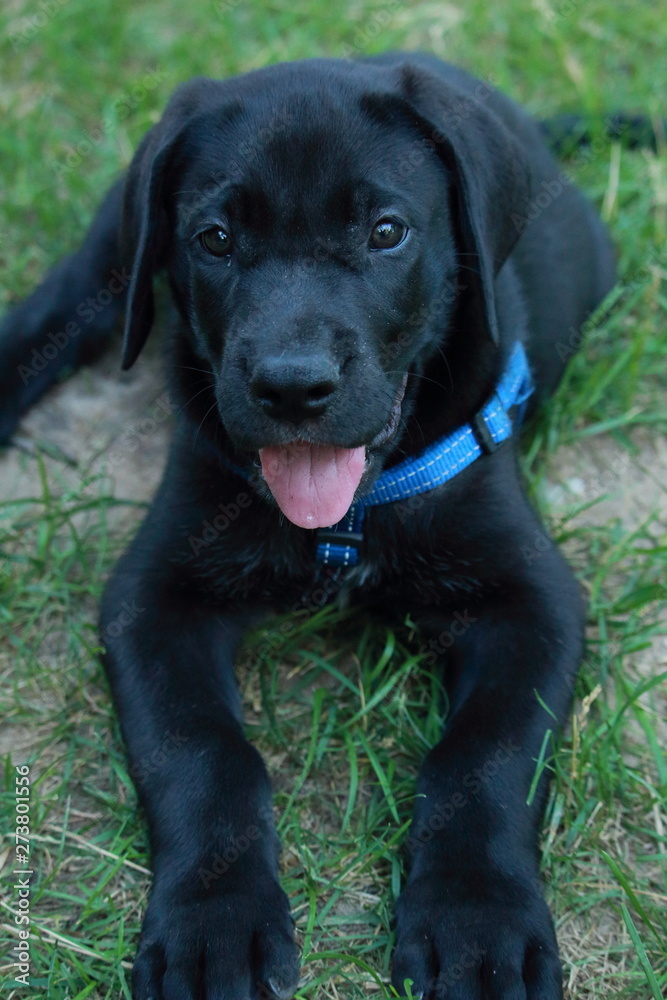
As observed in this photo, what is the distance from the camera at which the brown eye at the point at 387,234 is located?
83.7 inches

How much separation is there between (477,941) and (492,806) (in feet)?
0.85

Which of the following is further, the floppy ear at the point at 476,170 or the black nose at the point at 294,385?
the floppy ear at the point at 476,170

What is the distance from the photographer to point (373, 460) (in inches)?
86.5

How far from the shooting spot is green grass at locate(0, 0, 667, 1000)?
6.76 feet

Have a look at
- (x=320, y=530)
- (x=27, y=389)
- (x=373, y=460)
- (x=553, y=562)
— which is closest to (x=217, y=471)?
(x=320, y=530)

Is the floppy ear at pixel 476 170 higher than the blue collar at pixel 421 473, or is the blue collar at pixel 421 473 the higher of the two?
the floppy ear at pixel 476 170

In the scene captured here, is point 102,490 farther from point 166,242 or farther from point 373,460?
point 373,460

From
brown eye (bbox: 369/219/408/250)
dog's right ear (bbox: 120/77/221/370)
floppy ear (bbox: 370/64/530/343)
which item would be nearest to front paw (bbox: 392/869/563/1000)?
floppy ear (bbox: 370/64/530/343)

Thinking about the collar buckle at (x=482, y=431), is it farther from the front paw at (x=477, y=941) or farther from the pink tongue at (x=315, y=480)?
the front paw at (x=477, y=941)

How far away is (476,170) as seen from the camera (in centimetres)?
221

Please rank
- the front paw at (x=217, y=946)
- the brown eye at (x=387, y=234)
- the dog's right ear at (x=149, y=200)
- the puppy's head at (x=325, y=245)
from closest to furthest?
1. the front paw at (x=217, y=946)
2. the puppy's head at (x=325, y=245)
3. the brown eye at (x=387, y=234)
4. the dog's right ear at (x=149, y=200)

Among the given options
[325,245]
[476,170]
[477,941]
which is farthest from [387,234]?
[477,941]

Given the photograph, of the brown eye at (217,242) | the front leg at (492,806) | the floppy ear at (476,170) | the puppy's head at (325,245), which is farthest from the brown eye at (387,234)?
the front leg at (492,806)

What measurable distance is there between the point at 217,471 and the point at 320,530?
275 millimetres
